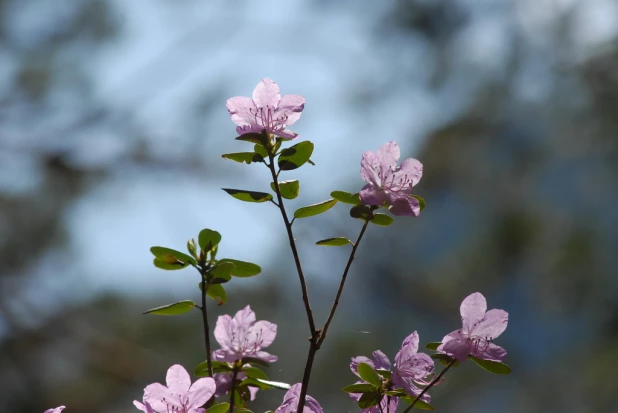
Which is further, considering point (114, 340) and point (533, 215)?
point (533, 215)

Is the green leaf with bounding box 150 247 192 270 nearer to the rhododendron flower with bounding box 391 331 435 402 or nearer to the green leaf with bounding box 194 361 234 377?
the green leaf with bounding box 194 361 234 377

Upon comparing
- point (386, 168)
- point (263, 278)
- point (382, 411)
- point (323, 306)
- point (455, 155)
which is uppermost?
point (386, 168)

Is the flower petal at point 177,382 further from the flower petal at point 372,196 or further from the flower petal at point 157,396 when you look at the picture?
the flower petal at point 372,196

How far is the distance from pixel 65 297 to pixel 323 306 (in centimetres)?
137

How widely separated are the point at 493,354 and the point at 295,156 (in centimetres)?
22

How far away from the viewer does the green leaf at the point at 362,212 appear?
1.73 feet

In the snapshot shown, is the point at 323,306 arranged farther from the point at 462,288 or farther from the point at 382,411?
the point at 382,411

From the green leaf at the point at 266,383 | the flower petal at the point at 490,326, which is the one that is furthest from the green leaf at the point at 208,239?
the flower petal at the point at 490,326

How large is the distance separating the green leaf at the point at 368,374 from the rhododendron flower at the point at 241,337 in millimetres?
109

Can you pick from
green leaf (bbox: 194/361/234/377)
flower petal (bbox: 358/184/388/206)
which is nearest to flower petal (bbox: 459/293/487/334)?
flower petal (bbox: 358/184/388/206)

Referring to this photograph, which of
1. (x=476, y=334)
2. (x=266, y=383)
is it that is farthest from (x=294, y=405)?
(x=476, y=334)

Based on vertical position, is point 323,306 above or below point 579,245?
below

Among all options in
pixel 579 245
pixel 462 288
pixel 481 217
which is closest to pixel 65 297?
pixel 462 288

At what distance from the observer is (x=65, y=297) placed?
3.41 metres
